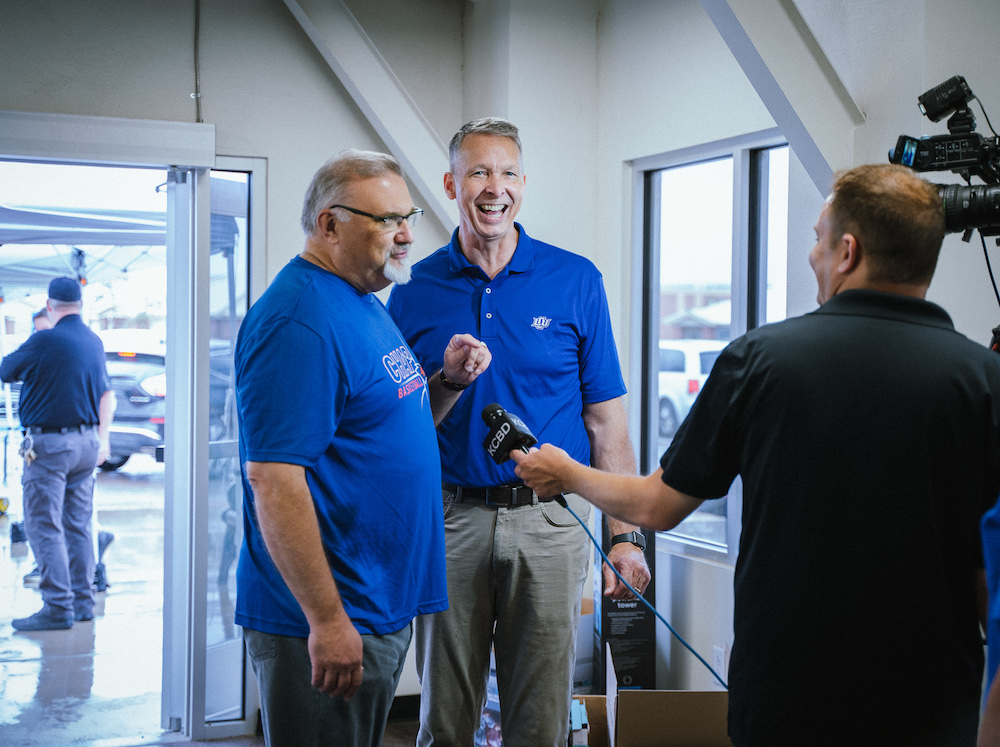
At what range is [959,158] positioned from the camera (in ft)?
5.03

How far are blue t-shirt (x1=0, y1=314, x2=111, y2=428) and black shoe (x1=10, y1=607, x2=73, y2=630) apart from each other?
1.06 m

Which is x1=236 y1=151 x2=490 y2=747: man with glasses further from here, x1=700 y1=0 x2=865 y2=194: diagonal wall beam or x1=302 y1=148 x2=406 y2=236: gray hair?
x1=700 y1=0 x2=865 y2=194: diagonal wall beam

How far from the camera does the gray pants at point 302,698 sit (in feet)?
4.61

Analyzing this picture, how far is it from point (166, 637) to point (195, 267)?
150cm

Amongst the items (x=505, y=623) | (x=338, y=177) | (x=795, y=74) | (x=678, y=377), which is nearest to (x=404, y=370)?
(x=338, y=177)

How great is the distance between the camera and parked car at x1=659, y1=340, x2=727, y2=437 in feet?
11.2

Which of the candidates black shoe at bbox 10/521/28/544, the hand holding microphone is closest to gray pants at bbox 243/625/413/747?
the hand holding microphone

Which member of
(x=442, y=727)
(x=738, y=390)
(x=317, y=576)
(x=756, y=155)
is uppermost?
(x=756, y=155)

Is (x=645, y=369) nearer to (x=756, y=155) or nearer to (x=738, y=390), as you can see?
(x=756, y=155)

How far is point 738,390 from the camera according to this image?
1.18m

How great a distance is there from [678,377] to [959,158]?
6.55ft

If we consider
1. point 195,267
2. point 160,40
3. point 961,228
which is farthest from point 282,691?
point 160,40

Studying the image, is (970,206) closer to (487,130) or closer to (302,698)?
(487,130)

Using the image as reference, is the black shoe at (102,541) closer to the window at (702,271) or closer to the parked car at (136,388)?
the parked car at (136,388)
